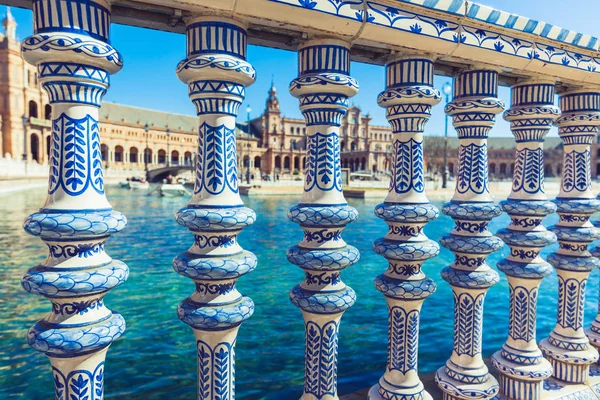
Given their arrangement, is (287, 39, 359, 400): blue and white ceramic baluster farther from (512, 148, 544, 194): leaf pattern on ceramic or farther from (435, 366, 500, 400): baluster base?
(512, 148, 544, 194): leaf pattern on ceramic

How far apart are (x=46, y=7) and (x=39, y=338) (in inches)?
51.1

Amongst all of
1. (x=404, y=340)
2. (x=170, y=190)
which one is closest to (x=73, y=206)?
(x=404, y=340)

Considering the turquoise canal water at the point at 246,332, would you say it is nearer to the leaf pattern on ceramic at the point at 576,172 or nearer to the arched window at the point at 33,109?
the leaf pattern on ceramic at the point at 576,172

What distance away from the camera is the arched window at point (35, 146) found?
55213 mm

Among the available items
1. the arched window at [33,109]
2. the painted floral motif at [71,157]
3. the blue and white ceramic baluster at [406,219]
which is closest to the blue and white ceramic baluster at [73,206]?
the painted floral motif at [71,157]

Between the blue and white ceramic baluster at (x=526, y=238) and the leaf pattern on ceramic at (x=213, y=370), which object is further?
the blue and white ceramic baluster at (x=526, y=238)

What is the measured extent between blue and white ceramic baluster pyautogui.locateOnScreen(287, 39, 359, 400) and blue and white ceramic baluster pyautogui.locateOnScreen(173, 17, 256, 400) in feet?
1.24

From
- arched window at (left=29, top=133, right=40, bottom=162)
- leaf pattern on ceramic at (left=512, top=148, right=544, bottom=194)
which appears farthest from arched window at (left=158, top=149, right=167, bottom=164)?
leaf pattern on ceramic at (left=512, top=148, right=544, bottom=194)

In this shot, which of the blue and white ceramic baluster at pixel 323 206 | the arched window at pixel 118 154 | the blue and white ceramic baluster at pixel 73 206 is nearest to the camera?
the blue and white ceramic baluster at pixel 73 206

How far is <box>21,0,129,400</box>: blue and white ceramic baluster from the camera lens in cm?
154

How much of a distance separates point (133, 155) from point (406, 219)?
80.5m

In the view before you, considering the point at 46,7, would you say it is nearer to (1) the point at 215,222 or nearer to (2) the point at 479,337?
(1) the point at 215,222

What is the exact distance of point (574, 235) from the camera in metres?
3.33

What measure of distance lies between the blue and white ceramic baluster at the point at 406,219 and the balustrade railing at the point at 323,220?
11 mm
